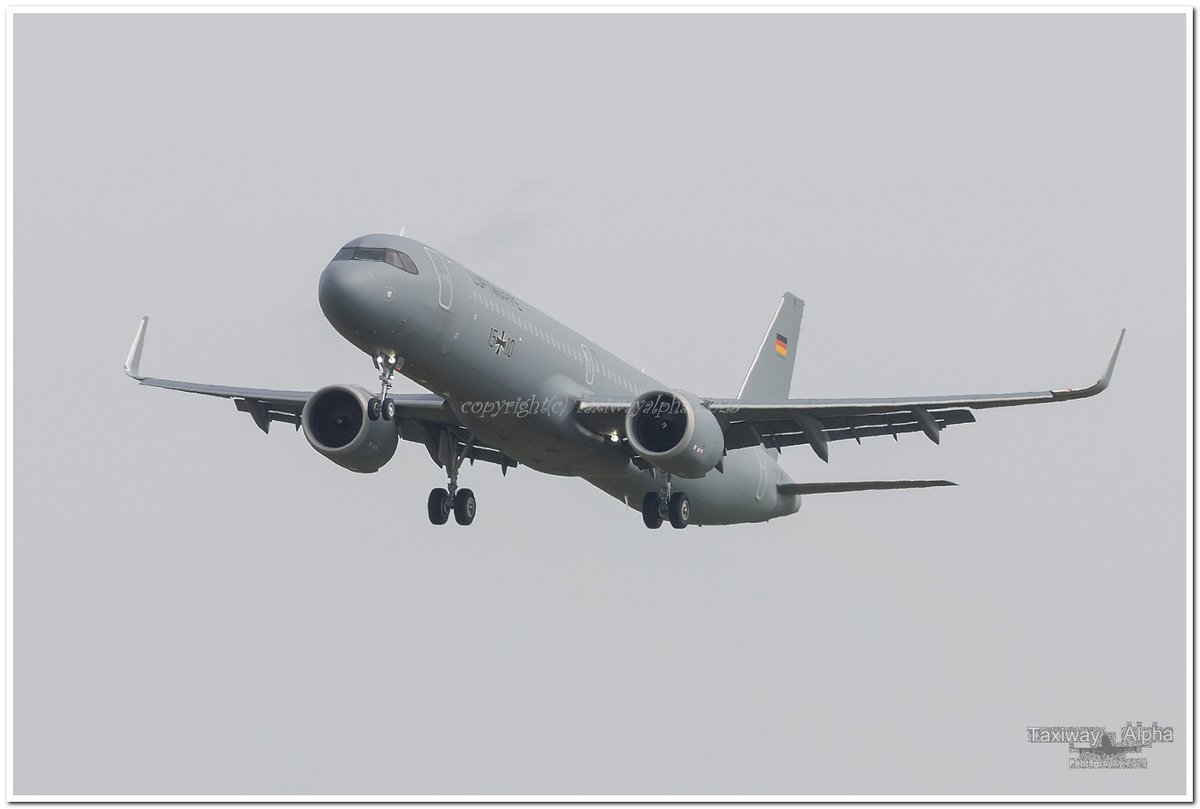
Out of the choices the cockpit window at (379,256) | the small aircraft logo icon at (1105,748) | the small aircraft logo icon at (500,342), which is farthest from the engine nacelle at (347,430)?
Answer: the small aircraft logo icon at (1105,748)

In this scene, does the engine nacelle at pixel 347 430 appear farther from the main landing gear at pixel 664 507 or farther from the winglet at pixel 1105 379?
the winglet at pixel 1105 379

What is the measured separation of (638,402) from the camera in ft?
122

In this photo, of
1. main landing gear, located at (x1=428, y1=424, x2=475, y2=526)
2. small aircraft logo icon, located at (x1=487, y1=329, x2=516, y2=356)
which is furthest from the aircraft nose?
main landing gear, located at (x1=428, y1=424, x2=475, y2=526)

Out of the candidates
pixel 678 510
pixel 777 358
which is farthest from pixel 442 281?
pixel 777 358

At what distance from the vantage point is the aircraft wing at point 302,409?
39625mm

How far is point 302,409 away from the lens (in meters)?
42.7

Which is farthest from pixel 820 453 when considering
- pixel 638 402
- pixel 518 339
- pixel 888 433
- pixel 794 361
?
pixel 794 361

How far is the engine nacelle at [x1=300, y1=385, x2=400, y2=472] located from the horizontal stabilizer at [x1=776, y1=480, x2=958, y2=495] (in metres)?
12.2

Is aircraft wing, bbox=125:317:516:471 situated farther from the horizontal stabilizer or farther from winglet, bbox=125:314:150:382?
the horizontal stabilizer

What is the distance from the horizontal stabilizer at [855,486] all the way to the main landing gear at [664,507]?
5.14m

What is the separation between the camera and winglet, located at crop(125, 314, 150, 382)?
4284 cm

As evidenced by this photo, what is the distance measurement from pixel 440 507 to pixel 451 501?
305 millimetres
